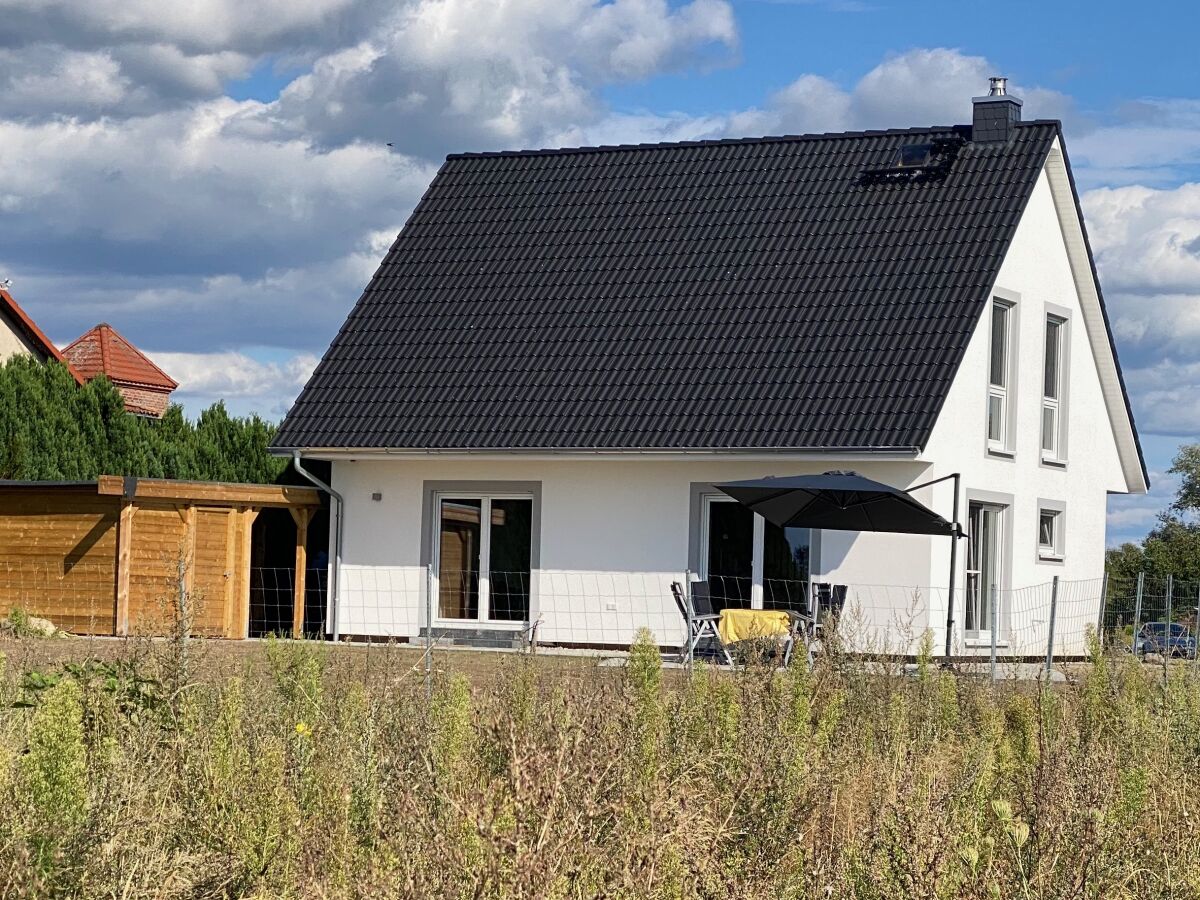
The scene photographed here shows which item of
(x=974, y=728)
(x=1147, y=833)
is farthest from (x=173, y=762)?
(x=974, y=728)

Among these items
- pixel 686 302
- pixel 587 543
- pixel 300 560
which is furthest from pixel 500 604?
pixel 686 302

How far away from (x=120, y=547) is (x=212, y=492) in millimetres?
1291

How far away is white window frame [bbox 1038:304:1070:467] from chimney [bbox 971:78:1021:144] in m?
2.47

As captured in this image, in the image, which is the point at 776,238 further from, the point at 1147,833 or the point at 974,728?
the point at 1147,833

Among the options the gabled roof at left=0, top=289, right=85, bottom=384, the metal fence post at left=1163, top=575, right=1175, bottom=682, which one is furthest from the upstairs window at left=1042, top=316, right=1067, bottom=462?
the gabled roof at left=0, top=289, right=85, bottom=384

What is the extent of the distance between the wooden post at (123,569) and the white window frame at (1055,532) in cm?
1186

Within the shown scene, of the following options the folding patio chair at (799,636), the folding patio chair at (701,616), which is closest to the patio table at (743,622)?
the folding patio chair at (701,616)

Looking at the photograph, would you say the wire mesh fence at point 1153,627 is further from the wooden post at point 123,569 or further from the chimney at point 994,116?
the wooden post at point 123,569

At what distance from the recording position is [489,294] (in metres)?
23.7

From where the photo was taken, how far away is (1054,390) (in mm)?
23562

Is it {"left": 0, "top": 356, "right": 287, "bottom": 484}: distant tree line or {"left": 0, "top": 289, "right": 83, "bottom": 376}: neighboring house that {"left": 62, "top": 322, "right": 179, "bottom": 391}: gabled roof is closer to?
{"left": 0, "top": 289, "right": 83, "bottom": 376}: neighboring house

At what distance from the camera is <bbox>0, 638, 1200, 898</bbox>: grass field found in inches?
187

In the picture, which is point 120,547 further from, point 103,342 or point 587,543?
point 103,342

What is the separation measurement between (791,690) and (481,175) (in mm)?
17592
